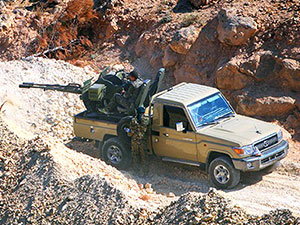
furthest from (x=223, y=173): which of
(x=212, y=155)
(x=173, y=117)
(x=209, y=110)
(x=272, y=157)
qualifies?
(x=173, y=117)

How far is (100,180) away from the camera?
11.0m

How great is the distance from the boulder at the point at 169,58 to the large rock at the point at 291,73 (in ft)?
13.1

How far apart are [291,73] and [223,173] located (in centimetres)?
496

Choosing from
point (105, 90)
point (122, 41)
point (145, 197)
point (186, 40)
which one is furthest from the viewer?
point (122, 41)

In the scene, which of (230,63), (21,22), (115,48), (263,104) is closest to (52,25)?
(21,22)

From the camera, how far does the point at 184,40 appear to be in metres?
18.2

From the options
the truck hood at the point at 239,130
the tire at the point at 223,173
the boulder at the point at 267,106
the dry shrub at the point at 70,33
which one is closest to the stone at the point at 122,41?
the dry shrub at the point at 70,33

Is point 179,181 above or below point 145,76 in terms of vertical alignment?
below

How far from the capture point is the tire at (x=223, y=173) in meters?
11.8

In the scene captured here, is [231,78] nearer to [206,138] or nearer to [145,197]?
[206,138]

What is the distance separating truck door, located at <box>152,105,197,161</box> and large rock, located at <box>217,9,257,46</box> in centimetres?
537

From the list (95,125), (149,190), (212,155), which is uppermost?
(212,155)

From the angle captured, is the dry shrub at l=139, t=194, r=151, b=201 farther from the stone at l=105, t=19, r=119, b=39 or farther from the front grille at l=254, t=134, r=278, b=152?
the stone at l=105, t=19, r=119, b=39

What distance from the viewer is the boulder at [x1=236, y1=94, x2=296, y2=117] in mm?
15414
